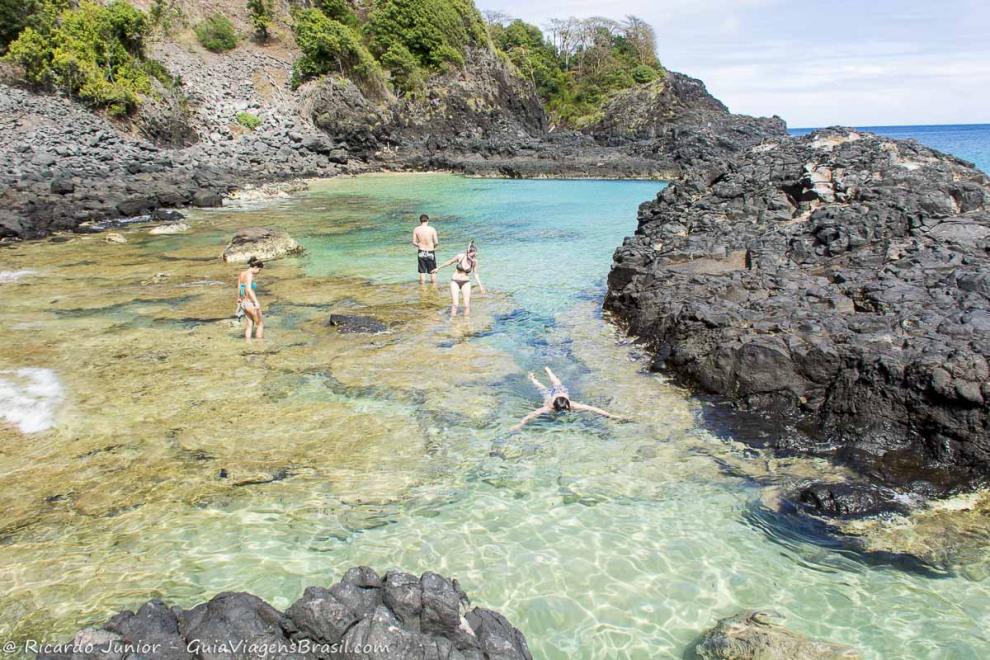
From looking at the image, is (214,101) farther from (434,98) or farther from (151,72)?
(434,98)

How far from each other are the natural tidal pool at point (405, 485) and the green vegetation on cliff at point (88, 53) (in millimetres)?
32097

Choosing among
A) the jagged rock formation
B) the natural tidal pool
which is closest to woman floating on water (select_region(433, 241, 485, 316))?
the natural tidal pool

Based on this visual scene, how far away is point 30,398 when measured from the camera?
945 cm

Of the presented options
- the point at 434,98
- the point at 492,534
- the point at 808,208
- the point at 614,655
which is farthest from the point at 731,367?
the point at 434,98

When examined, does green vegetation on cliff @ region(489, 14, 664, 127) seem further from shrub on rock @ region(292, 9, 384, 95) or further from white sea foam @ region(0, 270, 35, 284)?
white sea foam @ region(0, 270, 35, 284)

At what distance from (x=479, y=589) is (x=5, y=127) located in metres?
38.8

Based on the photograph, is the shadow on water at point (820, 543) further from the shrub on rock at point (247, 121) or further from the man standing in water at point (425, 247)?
the shrub on rock at point (247, 121)

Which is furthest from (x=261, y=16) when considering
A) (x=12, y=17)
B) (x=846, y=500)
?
(x=846, y=500)

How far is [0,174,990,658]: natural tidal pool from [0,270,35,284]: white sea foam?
3.11 m

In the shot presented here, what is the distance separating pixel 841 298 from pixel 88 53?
46.0 metres

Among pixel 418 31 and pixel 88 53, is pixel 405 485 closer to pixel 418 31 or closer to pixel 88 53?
pixel 88 53

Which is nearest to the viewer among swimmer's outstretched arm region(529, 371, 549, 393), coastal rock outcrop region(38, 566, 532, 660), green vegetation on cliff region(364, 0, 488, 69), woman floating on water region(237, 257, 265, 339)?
coastal rock outcrop region(38, 566, 532, 660)

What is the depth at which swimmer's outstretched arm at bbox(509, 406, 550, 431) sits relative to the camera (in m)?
8.84

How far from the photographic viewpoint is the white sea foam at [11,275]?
659 inches
